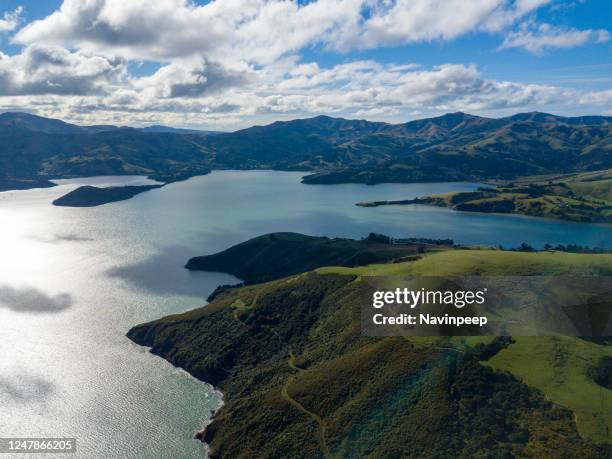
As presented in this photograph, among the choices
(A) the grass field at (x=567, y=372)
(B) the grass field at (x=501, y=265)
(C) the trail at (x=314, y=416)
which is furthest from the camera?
(B) the grass field at (x=501, y=265)

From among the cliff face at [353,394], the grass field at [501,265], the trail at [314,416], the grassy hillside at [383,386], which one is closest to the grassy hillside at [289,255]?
the grass field at [501,265]

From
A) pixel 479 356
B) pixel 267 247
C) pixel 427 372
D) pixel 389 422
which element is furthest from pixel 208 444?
pixel 267 247

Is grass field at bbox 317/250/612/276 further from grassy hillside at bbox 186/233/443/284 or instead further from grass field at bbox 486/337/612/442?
grassy hillside at bbox 186/233/443/284

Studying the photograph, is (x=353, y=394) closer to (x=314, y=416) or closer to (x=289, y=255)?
(x=314, y=416)

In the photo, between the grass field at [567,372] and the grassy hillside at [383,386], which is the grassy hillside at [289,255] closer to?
the grassy hillside at [383,386]

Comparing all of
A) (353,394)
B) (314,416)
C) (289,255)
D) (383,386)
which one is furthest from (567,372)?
(289,255)

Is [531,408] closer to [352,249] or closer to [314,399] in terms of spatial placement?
[314,399]

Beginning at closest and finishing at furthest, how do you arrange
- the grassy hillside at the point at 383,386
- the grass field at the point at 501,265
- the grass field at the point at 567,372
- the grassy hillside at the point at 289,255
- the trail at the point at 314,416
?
the grass field at the point at 567,372 < the grassy hillside at the point at 383,386 < the trail at the point at 314,416 < the grass field at the point at 501,265 < the grassy hillside at the point at 289,255
